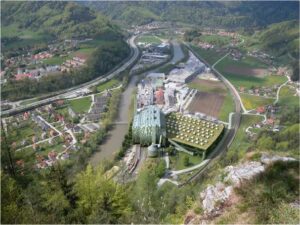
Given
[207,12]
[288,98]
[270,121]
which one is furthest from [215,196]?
[207,12]

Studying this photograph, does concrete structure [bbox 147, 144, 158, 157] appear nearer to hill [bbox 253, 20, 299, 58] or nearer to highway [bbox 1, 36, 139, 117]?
highway [bbox 1, 36, 139, 117]


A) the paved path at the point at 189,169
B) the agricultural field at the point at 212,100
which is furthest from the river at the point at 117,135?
the agricultural field at the point at 212,100

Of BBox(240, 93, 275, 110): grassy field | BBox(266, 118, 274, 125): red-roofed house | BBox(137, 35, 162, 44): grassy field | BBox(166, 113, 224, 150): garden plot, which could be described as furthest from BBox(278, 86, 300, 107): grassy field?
BBox(137, 35, 162, 44): grassy field

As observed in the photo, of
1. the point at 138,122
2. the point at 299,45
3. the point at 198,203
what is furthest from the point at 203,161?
the point at 299,45

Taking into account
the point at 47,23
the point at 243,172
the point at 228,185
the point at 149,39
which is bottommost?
the point at 149,39

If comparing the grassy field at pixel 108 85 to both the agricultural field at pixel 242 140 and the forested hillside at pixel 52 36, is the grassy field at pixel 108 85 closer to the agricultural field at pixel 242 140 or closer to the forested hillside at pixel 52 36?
the forested hillside at pixel 52 36

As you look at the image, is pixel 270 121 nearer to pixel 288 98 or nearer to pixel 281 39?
pixel 288 98
